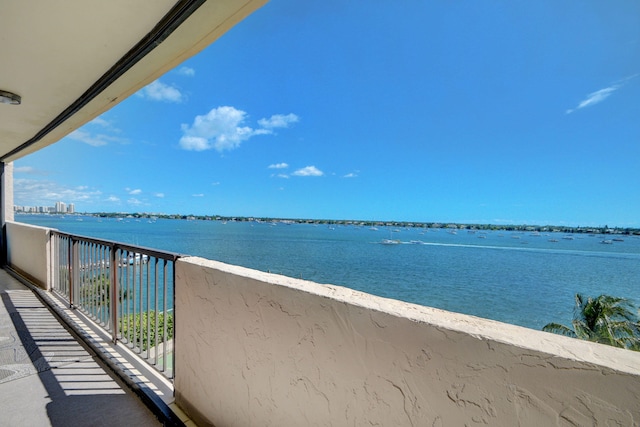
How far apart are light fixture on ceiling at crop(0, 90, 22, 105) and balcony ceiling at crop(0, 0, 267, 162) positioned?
67 mm

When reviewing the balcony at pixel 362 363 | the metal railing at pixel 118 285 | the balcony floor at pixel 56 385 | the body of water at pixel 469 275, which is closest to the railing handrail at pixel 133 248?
the metal railing at pixel 118 285

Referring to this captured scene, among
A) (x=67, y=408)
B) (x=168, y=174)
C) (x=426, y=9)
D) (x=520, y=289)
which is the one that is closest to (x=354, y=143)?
(x=520, y=289)

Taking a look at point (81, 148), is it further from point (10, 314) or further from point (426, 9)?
point (426, 9)

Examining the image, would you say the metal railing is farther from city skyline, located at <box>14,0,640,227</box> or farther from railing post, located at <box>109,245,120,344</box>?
city skyline, located at <box>14,0,640,227</box>

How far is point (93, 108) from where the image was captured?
9.49 ft

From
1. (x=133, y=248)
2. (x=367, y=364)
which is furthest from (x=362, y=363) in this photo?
(x=133, y=248)

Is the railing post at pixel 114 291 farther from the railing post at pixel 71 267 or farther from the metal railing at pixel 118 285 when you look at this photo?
the railing post at pixel 71 267

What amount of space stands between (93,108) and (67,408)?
2.67m

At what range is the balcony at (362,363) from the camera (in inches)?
25.4

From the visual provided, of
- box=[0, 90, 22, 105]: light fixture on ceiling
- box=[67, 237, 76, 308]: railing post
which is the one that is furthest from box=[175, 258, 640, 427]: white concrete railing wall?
box=[67, 237, 76, 308]: railing post

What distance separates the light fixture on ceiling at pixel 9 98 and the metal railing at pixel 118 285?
1.43 meters

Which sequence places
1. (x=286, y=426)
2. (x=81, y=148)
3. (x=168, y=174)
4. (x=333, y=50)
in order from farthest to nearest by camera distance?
(x=168, y=174), (x=333, y=50), (x=81, y=148), (x=286, y=426)

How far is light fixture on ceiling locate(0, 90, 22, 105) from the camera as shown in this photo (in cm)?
253

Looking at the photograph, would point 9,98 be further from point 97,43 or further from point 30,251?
point 30,251
